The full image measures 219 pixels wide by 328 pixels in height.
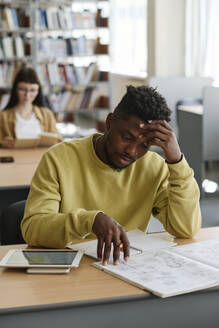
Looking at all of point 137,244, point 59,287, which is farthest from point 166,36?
point 59,287

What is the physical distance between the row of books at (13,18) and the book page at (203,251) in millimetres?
5316

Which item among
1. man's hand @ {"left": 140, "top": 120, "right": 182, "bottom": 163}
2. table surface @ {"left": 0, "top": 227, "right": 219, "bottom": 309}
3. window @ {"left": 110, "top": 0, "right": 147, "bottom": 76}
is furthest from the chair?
window @ {"left": 110, "top": 0, "right": 147, "bottom": 76}

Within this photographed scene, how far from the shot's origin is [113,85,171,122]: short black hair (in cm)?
160

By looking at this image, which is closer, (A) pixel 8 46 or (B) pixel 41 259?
(B) pixel 41 259

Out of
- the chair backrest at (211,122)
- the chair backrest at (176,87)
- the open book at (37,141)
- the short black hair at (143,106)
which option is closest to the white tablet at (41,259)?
the short black hair at (143,106)

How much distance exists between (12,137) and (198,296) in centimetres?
298

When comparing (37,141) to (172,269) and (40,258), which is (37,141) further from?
(172,269)

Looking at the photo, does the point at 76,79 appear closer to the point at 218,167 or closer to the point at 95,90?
the point at 95,90

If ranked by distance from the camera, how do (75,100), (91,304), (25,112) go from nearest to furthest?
(91,304)
(25,112)
(75,100)

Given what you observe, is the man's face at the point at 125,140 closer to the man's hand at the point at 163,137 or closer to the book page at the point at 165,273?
the man's hand at the point at 163,137

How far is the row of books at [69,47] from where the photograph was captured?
6707 millimetres

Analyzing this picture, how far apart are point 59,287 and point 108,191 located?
0.51 metres

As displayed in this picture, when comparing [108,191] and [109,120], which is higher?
[109,120]

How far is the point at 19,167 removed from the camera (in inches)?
121
